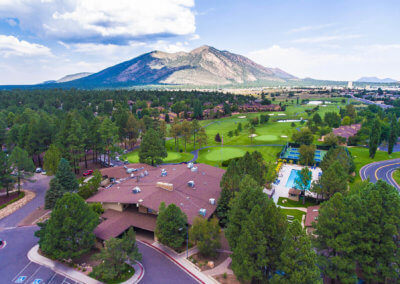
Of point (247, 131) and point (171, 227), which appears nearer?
point (171, 227)

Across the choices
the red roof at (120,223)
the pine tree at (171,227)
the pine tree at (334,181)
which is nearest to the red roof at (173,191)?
the red roof at (120,223)

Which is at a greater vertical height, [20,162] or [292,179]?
[20,162]

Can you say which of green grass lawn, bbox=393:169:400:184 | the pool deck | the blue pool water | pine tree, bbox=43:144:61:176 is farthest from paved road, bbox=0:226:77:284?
green grass lawn, bbox=393:169:400:184

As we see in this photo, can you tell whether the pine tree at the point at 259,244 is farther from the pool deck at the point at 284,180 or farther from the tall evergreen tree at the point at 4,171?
the tall evergreen tree at the point at 4,171

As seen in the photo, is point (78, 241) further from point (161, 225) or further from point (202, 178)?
point (202, 178)

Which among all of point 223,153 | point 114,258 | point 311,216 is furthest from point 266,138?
point 114,258

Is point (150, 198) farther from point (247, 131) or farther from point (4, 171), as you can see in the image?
point (247, 131)
